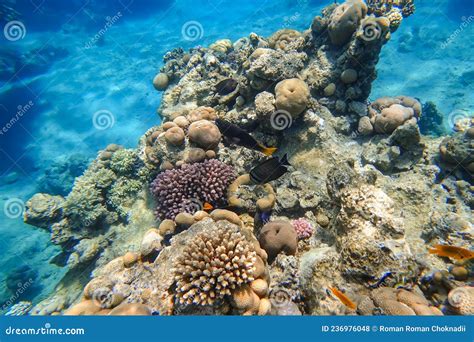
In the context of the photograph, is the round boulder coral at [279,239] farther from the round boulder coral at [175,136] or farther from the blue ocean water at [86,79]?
the blue ocean water at [86,79]

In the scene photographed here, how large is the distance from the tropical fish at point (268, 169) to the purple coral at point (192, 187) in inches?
51.4

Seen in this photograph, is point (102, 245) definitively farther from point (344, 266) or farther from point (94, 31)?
point (94, 31)

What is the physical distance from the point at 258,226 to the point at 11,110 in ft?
80.5

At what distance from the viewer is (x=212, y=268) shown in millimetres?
2898

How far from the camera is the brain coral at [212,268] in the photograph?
9.32ft

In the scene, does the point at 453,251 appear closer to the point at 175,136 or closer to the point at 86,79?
the point at 175,136

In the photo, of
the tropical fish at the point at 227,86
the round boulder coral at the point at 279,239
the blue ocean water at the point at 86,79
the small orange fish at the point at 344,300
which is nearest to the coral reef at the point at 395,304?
the small orange fish at the point at 344,300

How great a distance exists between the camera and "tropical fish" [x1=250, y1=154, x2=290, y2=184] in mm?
3551

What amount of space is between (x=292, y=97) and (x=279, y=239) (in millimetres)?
2886

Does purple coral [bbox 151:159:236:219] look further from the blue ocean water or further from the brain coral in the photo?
the blue ocean water

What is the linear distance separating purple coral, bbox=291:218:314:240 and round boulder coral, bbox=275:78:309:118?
229 cm

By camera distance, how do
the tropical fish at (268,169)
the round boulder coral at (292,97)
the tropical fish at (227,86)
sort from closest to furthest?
the tropical fish at (268,169) → the round boulder coral at (292,97) → the tropical fish at (227,86)

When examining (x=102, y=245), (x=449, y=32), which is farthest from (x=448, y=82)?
(x=102, y=245)

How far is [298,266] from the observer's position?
341 centimetres
